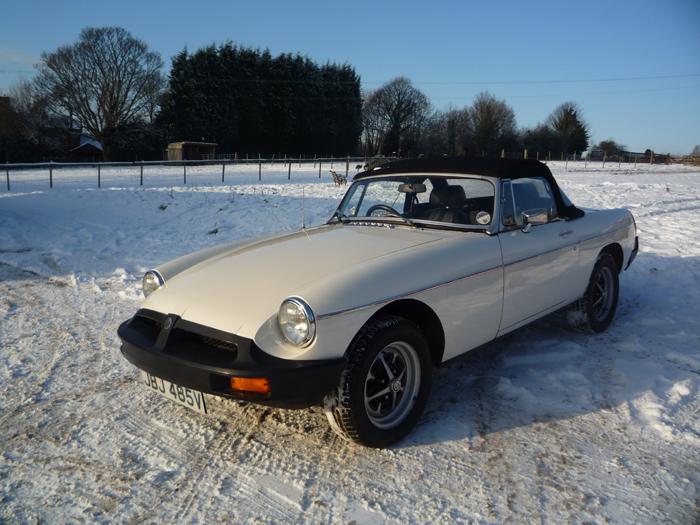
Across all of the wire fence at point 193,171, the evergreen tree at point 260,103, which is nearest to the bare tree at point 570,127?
the wire fence at point 193,171

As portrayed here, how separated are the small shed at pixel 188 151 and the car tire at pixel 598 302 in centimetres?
3493

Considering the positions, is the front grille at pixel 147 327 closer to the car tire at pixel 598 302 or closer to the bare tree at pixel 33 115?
the car tire at pixel 598 302

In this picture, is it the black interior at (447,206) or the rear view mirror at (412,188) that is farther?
the rear view mirror at (412,188)

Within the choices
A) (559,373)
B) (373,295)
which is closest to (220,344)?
(373,295)

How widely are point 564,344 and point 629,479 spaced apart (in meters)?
1.94

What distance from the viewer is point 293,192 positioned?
15719 mm

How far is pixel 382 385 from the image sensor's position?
3.02 metres


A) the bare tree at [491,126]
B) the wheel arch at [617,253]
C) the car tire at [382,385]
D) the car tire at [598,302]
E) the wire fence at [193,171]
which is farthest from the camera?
the bare tree at [491,126]

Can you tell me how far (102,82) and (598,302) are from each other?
4636 centimetres

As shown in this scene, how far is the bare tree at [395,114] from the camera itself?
62781 mm

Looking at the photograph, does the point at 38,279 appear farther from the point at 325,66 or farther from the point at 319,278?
the point at 325,66

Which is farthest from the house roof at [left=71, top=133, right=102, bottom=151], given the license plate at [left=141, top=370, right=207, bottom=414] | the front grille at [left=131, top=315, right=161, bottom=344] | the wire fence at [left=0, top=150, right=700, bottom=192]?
the license plate at [left=141, top=370, right=207, bottom=414]

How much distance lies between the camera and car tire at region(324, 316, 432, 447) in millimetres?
2756

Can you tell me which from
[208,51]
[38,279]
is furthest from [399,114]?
[38,279]
